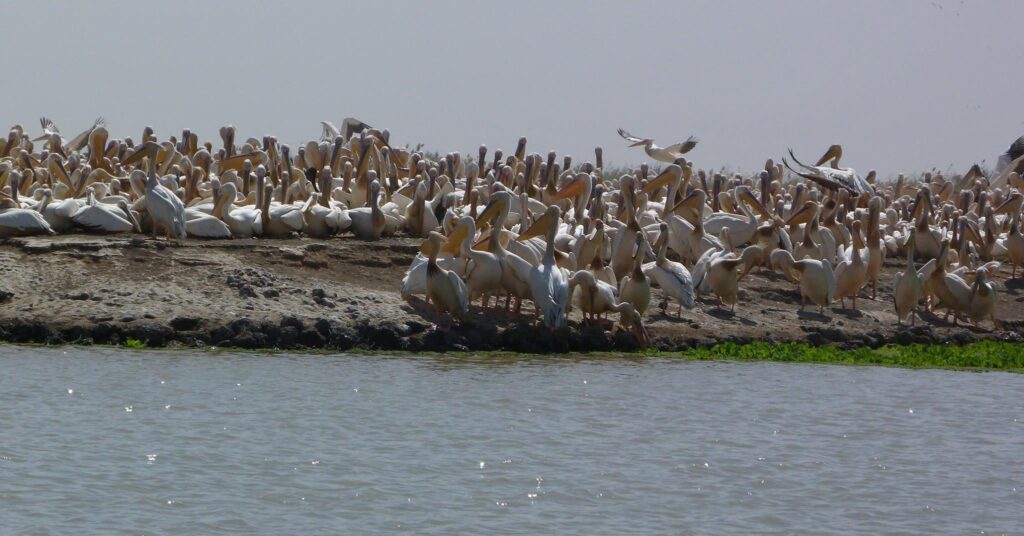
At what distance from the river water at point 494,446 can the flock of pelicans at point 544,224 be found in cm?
83

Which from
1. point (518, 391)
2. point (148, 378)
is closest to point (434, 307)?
point (518, 391)

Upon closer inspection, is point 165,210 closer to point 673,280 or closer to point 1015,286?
point 673,280

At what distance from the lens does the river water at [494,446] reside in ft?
24.0

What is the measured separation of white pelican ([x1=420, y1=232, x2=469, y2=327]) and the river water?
496 mm

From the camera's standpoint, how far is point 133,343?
10766 mm

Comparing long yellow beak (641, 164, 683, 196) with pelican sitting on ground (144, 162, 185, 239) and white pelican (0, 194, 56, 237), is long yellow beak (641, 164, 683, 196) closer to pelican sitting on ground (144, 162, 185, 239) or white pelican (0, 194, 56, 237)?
pelican sitting on ground (144, 162, 185, 239)

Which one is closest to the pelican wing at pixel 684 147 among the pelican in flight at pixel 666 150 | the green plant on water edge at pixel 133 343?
the pelican in flight at pixel 666 150

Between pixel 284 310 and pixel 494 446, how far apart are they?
2958 millimetres

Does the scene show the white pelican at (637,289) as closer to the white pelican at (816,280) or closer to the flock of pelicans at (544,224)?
the flock of pelicans at (544,224)

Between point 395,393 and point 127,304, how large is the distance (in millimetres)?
2245

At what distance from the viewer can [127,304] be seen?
11133mm

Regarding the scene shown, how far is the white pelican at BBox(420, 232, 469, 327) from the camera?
1130 cm

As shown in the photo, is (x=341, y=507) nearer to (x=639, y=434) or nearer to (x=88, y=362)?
(x=639, y=434)

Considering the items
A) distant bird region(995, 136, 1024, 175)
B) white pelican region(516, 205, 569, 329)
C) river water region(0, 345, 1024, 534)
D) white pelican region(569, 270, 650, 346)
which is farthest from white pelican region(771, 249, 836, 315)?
distant bird region(995, 136, 1024, 175)
